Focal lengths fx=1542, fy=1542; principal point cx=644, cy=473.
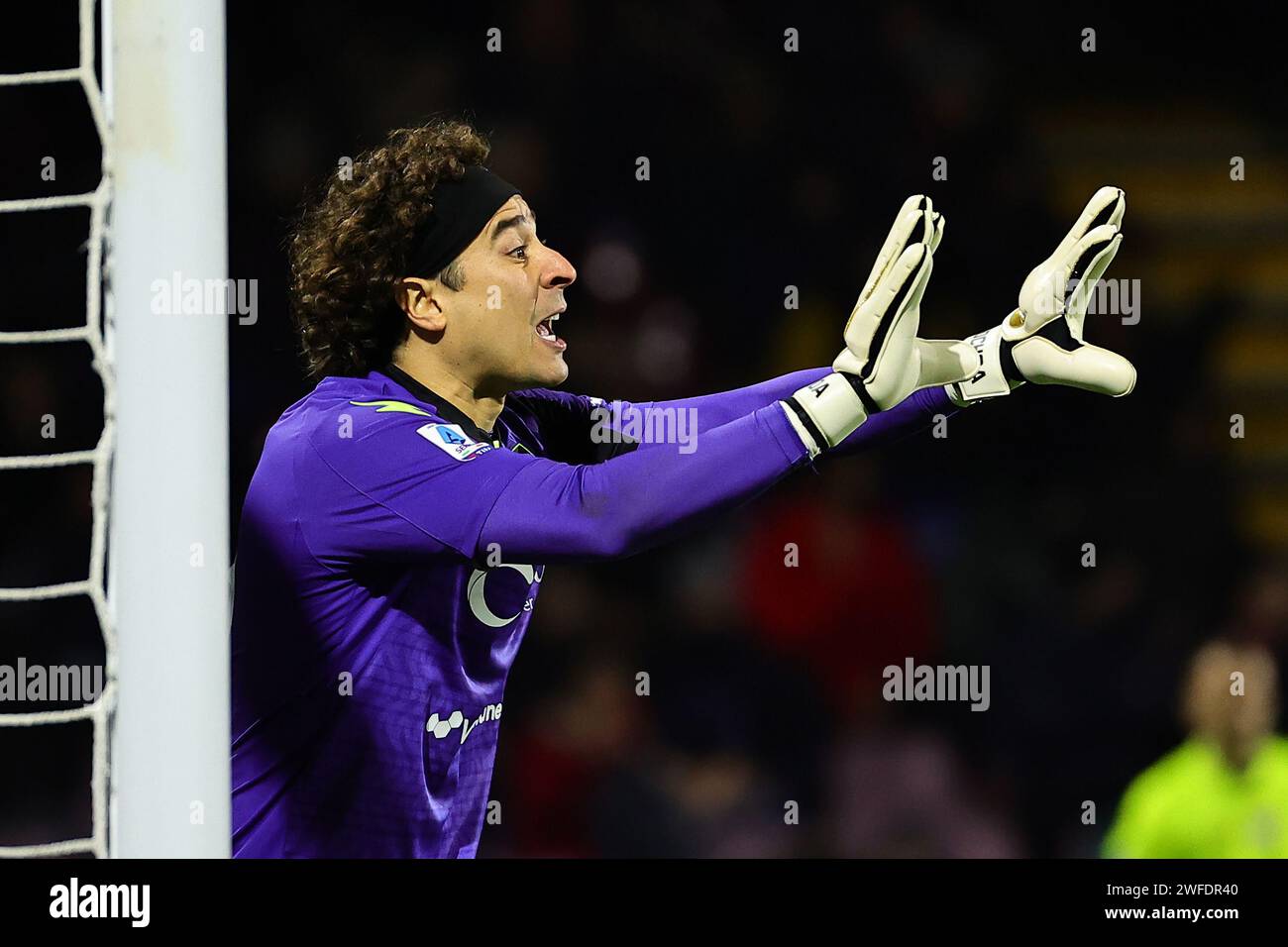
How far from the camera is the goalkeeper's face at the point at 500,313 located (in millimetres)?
2730

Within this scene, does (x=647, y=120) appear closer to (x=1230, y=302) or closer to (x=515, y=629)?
(x=1230, y=302)

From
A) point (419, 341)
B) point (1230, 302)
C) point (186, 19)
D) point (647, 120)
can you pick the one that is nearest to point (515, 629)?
point (419, 341)

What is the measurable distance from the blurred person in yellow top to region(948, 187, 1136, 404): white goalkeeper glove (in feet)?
6.33

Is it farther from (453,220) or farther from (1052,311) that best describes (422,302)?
(1052,311)

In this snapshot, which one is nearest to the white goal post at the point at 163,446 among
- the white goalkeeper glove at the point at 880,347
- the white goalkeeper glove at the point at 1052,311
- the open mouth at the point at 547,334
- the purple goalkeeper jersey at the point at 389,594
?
the purple goalkeeper jersey at the point at 389,594

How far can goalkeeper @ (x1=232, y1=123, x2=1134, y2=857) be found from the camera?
2.16m

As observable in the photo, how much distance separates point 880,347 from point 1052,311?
1.99ft

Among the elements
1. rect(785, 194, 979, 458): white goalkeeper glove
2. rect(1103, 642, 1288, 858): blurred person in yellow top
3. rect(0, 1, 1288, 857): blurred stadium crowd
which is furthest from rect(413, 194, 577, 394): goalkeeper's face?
rect(1103, 642, 1288, 858): blurred person in yellow top

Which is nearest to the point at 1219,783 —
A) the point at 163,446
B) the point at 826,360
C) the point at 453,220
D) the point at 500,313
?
the point at 826,360

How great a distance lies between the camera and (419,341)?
2.78m

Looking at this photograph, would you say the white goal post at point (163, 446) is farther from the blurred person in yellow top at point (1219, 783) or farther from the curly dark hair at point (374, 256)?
the blurred person in yellow top at point (1219, 783)

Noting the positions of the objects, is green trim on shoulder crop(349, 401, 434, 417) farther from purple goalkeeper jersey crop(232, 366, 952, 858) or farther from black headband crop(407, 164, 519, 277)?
black headband crop(407, 164, 519, 277)

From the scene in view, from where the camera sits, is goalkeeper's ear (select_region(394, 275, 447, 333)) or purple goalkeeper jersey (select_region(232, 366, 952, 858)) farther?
goalkeeper's ear (select_region(394, 275, 447, 333))

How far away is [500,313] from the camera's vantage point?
108 inches
